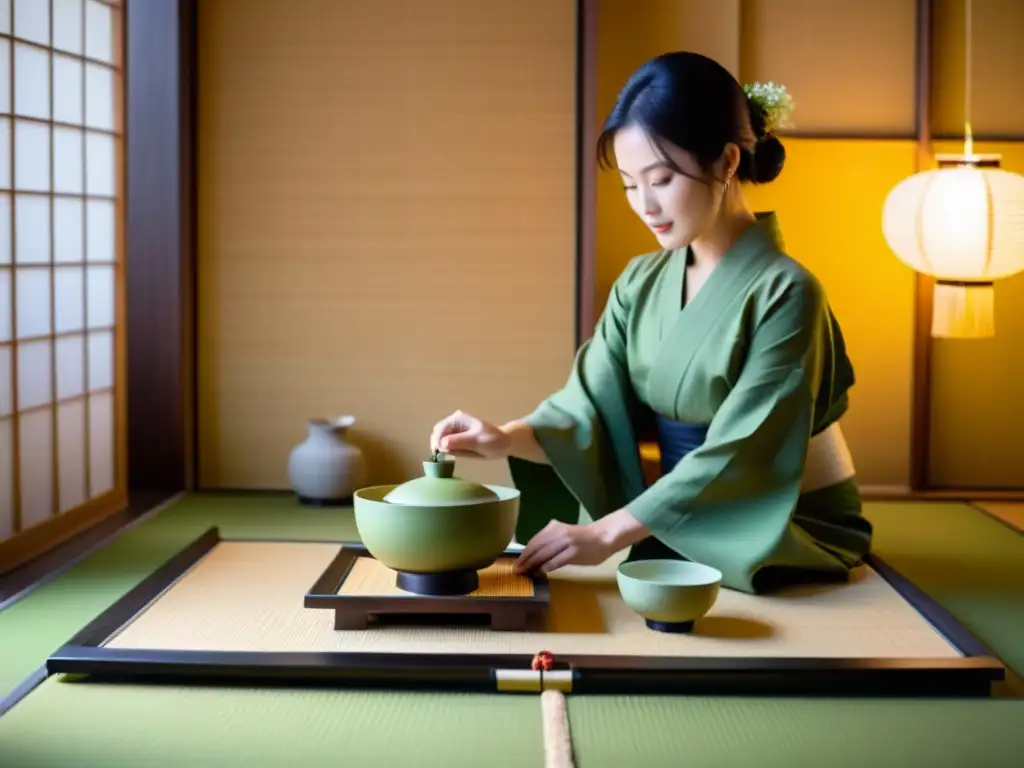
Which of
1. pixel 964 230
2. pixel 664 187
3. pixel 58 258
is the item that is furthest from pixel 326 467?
pixel 964 230

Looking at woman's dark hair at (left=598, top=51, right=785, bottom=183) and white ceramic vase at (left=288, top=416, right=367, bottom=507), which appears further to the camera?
white ceramic vase at (left=288, top=416, right=367, bottom=507)

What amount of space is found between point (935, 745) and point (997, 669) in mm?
355

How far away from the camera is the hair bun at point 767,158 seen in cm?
320

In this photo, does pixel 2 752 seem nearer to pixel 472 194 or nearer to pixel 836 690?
pixel 836 690

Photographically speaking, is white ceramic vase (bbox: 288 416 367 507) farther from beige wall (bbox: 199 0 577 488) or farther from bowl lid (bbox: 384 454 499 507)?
bowl lid (bbox: 384 454 499 507)

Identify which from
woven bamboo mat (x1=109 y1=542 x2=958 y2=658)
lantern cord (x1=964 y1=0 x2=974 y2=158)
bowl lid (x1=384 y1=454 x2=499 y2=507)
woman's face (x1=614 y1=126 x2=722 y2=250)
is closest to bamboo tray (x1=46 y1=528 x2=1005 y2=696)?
woven bamboo mat (x1=109 y1=542 x2=958 y2=658)

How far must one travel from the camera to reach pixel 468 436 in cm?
312

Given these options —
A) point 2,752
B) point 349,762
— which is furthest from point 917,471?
point 2,752

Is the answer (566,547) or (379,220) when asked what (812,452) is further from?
(379,220)

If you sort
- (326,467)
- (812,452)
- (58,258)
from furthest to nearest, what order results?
1. (326,467)
2. (58,258)
3. (812,452)

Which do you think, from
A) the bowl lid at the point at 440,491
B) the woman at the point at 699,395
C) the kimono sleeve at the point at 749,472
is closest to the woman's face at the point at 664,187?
the woman at the point at 699,395

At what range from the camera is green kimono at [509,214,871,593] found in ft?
9.98

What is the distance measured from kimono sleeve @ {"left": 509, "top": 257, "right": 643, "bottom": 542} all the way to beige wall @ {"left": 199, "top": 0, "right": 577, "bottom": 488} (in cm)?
131

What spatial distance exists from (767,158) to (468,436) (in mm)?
973
